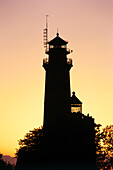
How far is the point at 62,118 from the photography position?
5906cm

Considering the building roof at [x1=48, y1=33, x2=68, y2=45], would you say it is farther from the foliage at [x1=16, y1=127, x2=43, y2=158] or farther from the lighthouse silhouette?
the foliage at [x1=16, y1=127, x2=43, y2=158]

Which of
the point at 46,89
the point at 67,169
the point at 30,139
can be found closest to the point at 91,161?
the point at 67,169

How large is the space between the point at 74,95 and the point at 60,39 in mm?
9944

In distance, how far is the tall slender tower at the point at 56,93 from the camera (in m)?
57.5

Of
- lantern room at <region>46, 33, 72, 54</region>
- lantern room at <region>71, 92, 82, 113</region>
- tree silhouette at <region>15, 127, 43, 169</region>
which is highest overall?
lantern room at <region>46, 33, 72, 54</region>

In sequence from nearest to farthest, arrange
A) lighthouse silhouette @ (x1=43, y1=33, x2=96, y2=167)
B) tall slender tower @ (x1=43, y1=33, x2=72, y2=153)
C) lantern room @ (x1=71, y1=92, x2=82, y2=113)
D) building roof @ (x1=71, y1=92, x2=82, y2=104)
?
lighthouse silhouette @ (x1=43, y1=33, x2=96, y2=167) → tall slender tower @ (x1=43, y1=33, x2=72, y2=153) → lantern room @ (x1=71, y1=92, x2=82, y2=113) → building roof @ (x1=71, y1=92, x2=82, y2=104)

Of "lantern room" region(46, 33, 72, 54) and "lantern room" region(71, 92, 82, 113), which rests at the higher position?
"lantern room" region(46, 33, 72, 54)

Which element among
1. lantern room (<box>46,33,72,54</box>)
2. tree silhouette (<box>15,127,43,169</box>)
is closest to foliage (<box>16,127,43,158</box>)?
tree silhouette (<box>15,127,43,169</box>)

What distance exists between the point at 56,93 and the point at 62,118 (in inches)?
173

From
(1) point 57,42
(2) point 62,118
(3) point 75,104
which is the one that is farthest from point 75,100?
(1) point 57,42

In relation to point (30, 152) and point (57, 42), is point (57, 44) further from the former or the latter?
point (30, 152)

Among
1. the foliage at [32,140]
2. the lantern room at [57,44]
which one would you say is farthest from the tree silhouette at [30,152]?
the lantern room at [57,44]

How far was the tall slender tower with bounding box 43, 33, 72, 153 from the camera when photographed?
57.5 metres

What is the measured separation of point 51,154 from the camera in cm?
5594
